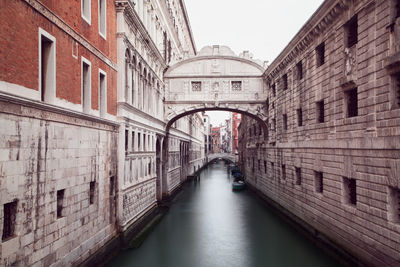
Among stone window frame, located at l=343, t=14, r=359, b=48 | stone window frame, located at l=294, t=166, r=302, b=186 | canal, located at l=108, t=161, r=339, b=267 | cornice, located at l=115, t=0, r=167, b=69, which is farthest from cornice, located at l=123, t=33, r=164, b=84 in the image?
stone window frame, located at l=294, t=166, r=302, b=186

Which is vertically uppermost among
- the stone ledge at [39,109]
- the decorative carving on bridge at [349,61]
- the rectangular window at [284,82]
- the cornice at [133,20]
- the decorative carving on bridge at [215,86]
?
the cornice at [133,20]

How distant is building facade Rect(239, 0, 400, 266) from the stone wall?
805cm

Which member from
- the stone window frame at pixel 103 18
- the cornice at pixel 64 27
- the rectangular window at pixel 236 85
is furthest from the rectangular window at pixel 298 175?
the stone window frame at pixel 103 18

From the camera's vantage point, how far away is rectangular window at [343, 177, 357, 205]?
35.7ft

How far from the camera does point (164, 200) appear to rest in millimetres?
24281

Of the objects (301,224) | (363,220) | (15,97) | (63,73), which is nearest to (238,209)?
(301,224)

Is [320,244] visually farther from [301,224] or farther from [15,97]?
[15,97]

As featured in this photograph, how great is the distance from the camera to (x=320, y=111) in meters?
13.6

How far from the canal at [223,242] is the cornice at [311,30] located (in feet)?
27.9

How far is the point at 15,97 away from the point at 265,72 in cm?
1773

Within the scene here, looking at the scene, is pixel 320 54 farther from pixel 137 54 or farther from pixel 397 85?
pixel 137 54

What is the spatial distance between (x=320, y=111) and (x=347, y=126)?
2832 millimetres

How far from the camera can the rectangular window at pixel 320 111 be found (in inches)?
529

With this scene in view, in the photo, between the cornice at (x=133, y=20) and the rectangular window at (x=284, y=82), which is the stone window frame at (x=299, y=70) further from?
the cornice at (x=133, y=20)
